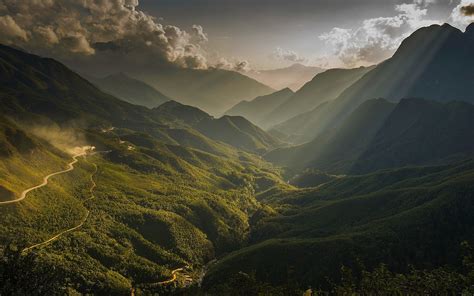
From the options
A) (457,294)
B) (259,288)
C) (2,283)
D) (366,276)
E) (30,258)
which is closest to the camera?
(2,283)

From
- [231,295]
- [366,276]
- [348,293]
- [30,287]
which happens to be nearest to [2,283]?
[30,287]

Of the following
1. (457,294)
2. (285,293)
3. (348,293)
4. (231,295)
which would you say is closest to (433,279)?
(457,294)

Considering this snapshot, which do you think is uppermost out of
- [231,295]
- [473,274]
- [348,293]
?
[473,274]

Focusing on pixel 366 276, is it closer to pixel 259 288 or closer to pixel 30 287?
pixel 259 288

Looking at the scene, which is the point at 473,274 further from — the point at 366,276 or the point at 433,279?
the point at 366,276

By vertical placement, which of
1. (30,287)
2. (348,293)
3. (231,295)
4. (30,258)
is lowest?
(231,295)

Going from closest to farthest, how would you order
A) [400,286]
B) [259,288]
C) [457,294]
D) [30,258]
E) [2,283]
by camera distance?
1. [2,283]
2. [30,258]
3. [457,294]
4. [400,286]
5. [259,288]

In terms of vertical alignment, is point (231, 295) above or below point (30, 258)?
below

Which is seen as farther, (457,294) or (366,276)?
(366,276)

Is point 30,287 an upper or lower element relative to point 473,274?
lower
